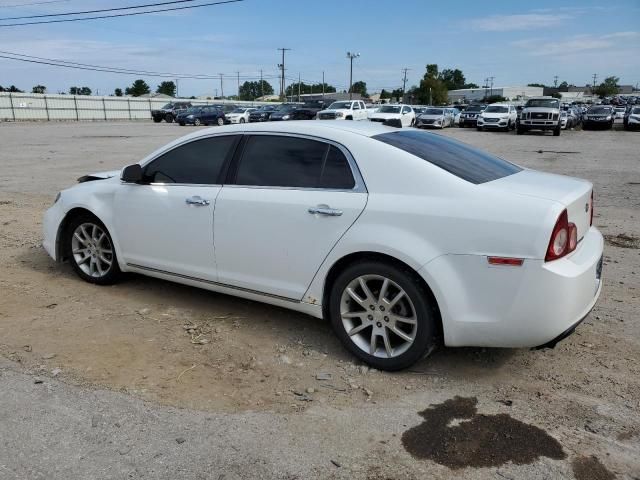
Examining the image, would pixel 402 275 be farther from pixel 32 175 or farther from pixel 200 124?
pixel 200 124

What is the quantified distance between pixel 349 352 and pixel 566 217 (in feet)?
5.46

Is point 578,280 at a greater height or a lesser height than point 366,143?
lesser

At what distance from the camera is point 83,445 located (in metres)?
2.93

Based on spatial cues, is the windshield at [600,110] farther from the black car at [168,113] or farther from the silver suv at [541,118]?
the black car at [168,113]

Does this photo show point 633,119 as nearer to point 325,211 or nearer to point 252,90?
point 325,211

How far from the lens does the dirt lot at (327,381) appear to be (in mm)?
2826

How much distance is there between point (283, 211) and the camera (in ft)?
12.9

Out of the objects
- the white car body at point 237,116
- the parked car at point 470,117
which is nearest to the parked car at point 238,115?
the white car body at point 237,116

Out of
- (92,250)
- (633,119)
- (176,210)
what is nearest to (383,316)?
(176,210)

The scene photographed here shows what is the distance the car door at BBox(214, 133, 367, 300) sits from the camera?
3783 mm

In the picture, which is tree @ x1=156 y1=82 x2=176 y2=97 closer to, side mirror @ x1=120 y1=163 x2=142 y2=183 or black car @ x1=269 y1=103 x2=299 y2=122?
black car @ x1=269 y1=103 x2=299 y2=122

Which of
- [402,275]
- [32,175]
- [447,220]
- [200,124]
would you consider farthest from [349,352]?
[200,124]

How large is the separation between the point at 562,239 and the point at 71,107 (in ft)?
212

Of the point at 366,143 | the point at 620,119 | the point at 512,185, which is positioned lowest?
the point at 620,119
